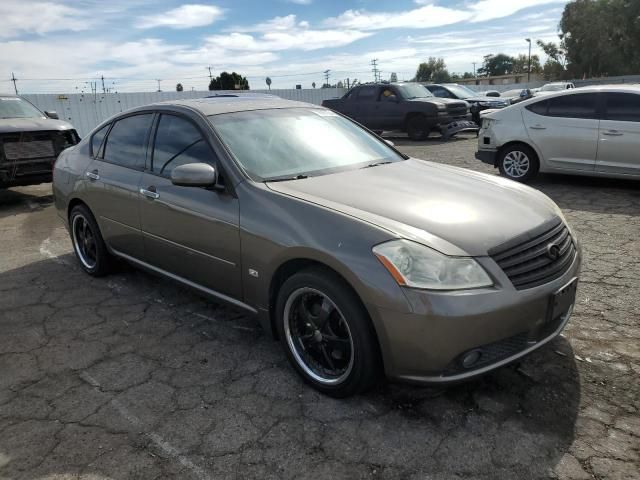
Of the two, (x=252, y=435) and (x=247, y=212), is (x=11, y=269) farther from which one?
(x=252, y=435)

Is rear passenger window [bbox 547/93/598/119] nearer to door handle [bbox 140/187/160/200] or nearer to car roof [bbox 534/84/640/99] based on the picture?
car roof [bbox 534/84/640/99]

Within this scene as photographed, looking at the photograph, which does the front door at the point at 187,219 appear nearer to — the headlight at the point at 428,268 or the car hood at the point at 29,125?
the headlight at the point at 428,268

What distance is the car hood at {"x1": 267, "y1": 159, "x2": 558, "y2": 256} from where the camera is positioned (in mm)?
2609

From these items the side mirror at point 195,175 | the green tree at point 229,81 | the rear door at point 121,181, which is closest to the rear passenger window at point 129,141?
the rear door at point 121,181

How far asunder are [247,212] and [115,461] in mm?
1480

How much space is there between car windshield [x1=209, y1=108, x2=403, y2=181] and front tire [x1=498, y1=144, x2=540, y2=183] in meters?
5.02

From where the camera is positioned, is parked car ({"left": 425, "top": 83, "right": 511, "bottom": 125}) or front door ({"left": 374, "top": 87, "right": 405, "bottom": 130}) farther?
parked car ({"left": 425, "top": 83, "right": 511, "bottom": 125})

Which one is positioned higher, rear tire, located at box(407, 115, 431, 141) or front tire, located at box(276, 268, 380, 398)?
rear tire, located at box(407, 115, 431, 141)

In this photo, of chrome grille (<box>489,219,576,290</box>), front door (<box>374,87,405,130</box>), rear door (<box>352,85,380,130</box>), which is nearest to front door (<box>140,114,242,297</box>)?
chrome grille (<box>489,219,576,290</box>)

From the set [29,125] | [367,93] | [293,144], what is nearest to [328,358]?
[293,144]

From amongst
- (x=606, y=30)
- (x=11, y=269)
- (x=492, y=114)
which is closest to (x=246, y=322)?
(x=11, y=269)

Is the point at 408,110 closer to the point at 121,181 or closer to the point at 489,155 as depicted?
the point at 489,155

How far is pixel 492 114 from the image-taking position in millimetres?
8742

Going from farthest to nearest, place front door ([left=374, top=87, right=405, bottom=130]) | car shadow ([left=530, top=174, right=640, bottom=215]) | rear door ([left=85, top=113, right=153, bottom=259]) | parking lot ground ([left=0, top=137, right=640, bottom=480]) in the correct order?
front door ([left=374, top=87, right=405, bottom=130]) → car shadow ([left=530, top=174, right=640, bottom=215]) → rear door ([left=85, top=113, right=153, bottom=259]) → parking lot ground ([left=0, top=137, right=640, bottom=480])
